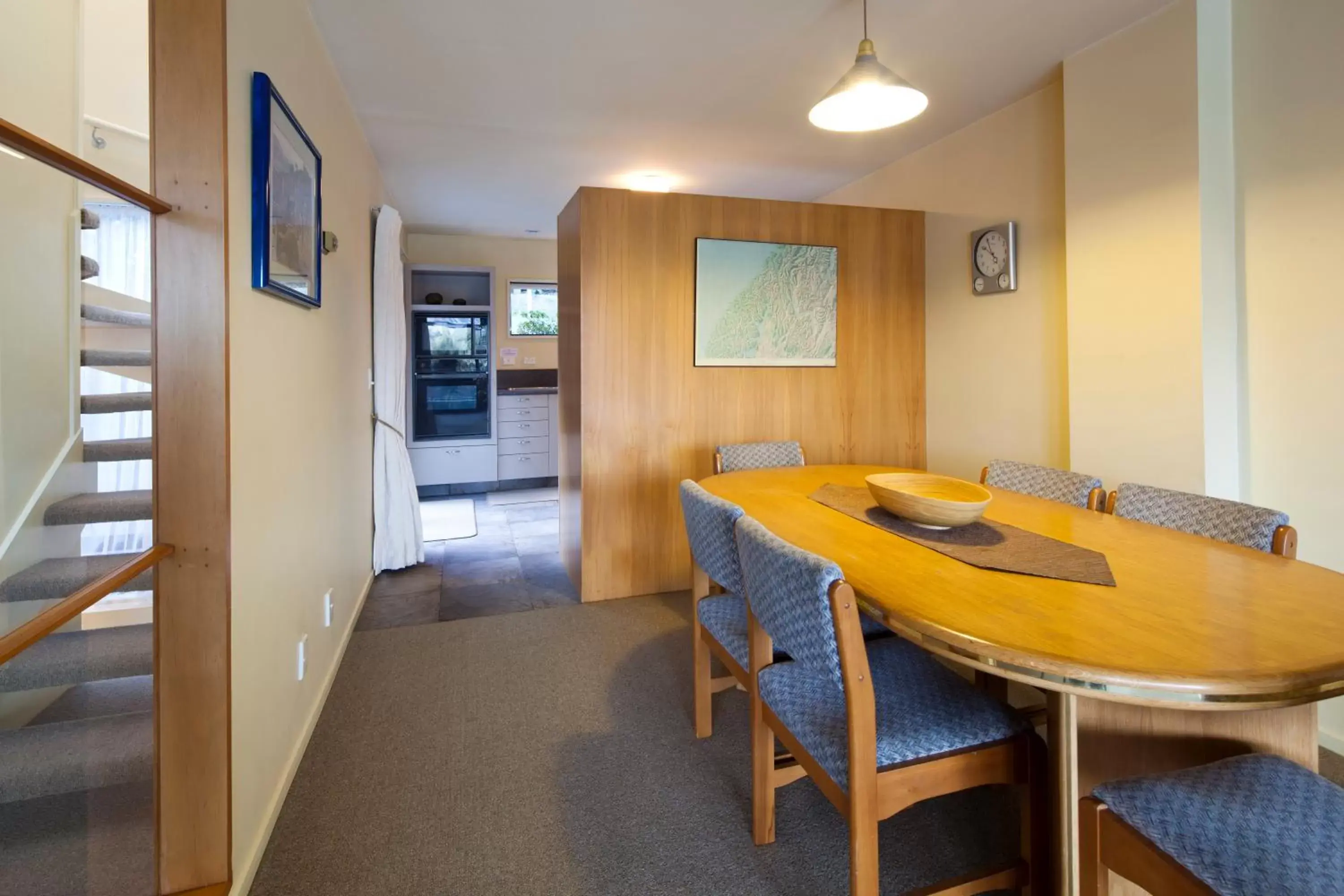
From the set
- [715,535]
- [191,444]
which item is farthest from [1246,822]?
[191,444]

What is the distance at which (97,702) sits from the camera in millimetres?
1556

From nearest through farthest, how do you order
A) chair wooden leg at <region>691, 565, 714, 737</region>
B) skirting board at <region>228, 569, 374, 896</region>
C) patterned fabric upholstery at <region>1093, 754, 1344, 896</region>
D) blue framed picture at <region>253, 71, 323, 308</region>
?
1. patterned fabric upholstery at <region>1093, 754, 1344, 896</region>
2. skirting board at <region>228, 569, 374, 896</region>
3. blue framed picture at <region>253, 71, 323, 308</region>
4. chair wooden leg at <region>691, 565, 714, 737</region>

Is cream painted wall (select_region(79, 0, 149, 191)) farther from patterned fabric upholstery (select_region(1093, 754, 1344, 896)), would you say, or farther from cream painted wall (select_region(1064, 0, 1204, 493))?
cream painted wall (select_region(1064, 0, 1204, 493))

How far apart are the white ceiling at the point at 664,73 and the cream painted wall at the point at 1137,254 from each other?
0.67 feet

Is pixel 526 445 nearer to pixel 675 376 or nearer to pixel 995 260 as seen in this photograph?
pixel 675 376

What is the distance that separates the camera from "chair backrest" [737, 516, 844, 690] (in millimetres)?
1145

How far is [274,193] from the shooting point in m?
1.72

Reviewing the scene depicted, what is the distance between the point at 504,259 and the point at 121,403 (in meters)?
5.65

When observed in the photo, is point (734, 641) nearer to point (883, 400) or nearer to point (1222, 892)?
point (1222, 892)

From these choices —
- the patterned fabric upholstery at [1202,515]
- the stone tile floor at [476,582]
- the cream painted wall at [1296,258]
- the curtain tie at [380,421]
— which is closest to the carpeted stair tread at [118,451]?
the stone tile floor at [476,582]

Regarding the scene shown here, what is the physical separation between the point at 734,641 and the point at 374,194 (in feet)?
12.1

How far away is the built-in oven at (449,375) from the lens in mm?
6043

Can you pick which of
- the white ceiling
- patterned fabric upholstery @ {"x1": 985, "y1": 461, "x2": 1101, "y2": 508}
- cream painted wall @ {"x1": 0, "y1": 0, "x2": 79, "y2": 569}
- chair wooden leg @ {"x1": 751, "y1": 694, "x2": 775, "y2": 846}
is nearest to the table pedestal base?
chair wooden leg @ {"x1": 751, "y1": 694, "x2": 775, "y2": 846}

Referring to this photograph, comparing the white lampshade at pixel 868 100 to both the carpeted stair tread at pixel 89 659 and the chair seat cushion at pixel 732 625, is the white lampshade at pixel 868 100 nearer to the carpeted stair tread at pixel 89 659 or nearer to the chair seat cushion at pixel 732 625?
the chair seat cushion at pixel 732 625
